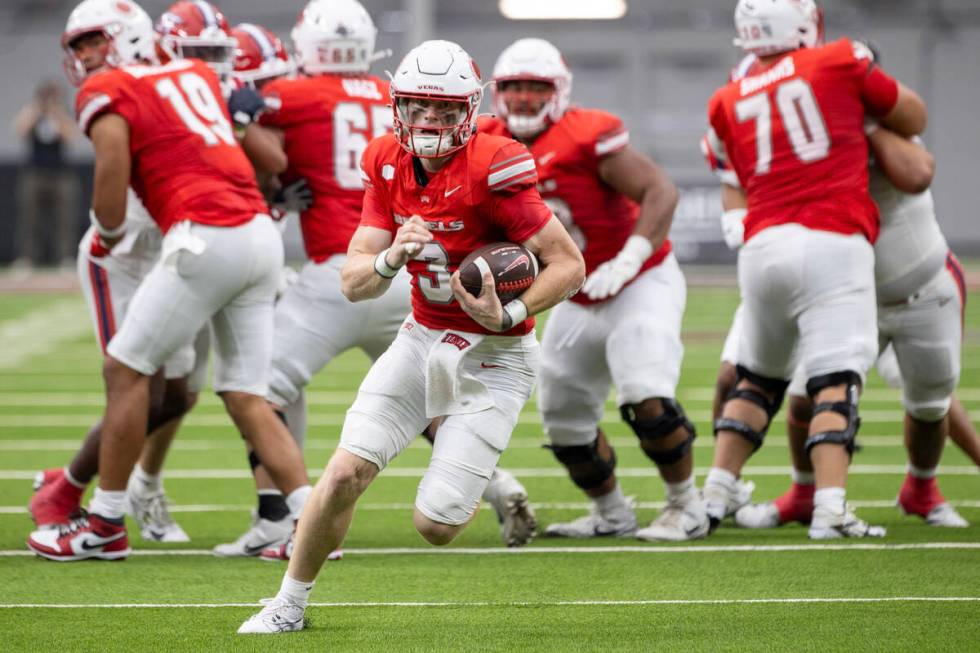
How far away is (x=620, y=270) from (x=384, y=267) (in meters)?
1.69

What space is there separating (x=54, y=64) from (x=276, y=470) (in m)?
20.3

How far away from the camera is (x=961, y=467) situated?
759cm

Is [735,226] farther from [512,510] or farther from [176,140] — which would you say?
[176,140]

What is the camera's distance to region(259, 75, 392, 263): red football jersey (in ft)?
19.6

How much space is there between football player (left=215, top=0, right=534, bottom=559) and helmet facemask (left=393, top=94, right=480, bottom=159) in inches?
57.8

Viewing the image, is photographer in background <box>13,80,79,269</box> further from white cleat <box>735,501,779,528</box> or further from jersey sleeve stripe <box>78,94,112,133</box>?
white cleat <box>735,501,779,528</box>

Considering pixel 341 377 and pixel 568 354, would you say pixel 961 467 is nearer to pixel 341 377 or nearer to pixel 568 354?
pixel 568 354

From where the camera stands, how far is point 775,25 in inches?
231

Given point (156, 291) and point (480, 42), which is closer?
point (156, 291)

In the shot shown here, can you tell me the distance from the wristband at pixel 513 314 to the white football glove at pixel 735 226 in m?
2.02

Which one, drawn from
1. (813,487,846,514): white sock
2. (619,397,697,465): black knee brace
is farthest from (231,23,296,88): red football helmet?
(813,487,846,514): white sock

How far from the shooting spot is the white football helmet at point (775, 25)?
230 inches

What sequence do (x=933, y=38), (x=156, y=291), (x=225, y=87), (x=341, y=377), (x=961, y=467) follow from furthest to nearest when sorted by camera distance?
(x=933, y=38)
(x=341, y=377)
(x=961, y=467)
(x=225, y=87)
(x=156, y=291)

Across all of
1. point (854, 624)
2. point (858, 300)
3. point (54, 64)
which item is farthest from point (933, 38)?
point (854, 624)
